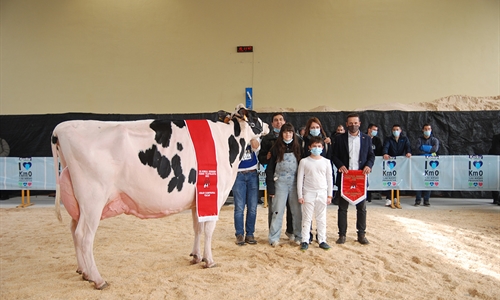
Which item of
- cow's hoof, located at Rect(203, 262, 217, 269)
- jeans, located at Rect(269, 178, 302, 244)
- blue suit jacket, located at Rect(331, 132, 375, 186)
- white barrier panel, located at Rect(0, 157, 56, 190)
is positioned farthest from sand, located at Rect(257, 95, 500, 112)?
cow's hoof, located at Rect(203, 262, 217, 269)

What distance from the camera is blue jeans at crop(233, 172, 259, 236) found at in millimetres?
5312

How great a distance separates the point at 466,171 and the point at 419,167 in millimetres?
1063

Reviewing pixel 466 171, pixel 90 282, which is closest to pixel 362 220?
pixel 90 282

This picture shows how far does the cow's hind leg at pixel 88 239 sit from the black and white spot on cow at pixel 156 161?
661 millimetres

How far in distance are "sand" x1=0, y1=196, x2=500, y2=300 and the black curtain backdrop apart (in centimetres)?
375

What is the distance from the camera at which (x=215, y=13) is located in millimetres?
12719

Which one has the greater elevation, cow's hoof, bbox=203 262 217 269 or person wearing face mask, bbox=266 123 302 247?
person wearing face mask, bbox=266 123 302 247

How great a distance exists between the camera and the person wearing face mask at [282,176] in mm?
5258

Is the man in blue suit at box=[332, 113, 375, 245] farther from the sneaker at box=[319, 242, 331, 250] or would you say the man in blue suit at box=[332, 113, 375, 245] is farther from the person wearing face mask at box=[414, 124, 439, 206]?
the person wearing face mask at box=[414, 124, 439, 206]

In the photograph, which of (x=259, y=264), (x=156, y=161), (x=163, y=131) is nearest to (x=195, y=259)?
Answer: (x=259, y=264)

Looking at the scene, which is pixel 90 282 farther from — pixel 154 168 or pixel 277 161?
pixel 277 161

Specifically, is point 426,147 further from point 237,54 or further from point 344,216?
point 237,54

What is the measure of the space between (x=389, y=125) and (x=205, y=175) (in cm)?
765

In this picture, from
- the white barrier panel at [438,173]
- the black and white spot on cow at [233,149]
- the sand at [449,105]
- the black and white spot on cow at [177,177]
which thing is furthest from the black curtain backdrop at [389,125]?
the black and white spot on cow at [177,177]
